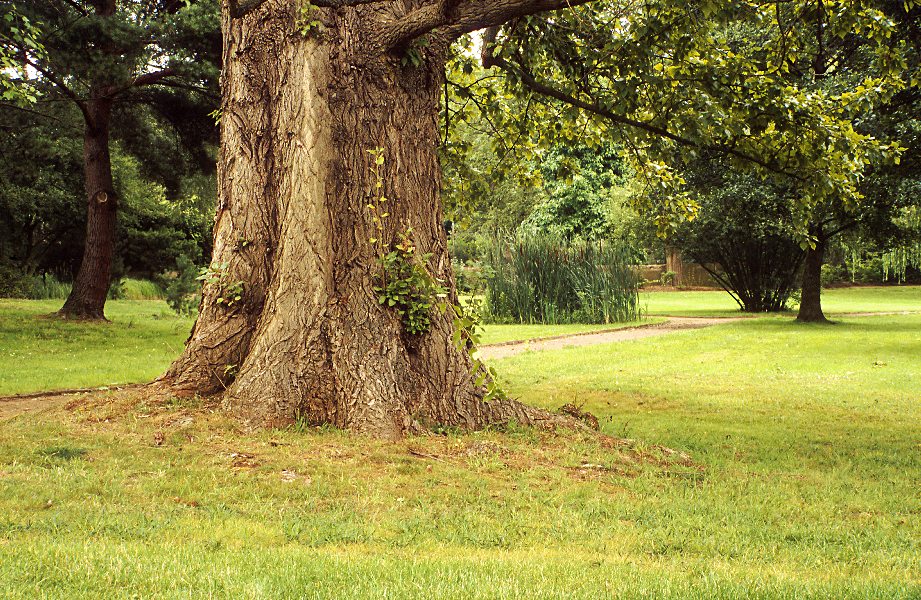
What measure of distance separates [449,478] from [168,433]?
2.02m

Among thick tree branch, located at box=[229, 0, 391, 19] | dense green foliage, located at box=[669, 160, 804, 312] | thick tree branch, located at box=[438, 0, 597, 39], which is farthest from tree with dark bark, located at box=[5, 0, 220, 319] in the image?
dense green foliage, located at box=[669, 160, 804, 312]

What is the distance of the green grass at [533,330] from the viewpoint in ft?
58.2

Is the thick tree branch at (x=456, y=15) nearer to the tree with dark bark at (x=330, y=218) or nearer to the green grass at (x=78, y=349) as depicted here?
the tree with dark bark at (x=330, y=218)

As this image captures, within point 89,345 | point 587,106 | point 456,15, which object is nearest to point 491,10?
point 456,15

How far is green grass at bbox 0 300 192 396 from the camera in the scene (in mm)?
10188

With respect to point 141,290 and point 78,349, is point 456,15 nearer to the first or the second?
point 78,349

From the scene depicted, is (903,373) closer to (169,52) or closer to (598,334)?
(598,334)

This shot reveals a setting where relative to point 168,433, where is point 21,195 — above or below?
above

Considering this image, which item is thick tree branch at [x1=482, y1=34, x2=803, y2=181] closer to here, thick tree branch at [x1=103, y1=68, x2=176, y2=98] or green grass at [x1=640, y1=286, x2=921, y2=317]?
thick tree branch at [x1=103, y1=68, x2=176, y2=98]

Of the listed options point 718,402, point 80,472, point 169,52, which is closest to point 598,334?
point 718,402

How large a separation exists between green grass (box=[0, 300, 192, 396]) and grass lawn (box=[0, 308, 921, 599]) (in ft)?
13.4

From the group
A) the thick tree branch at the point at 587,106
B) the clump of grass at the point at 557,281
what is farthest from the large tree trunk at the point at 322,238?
the clump of grass at the point at 557,281

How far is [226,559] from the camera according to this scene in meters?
3.41

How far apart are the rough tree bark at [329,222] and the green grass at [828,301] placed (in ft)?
61.4
